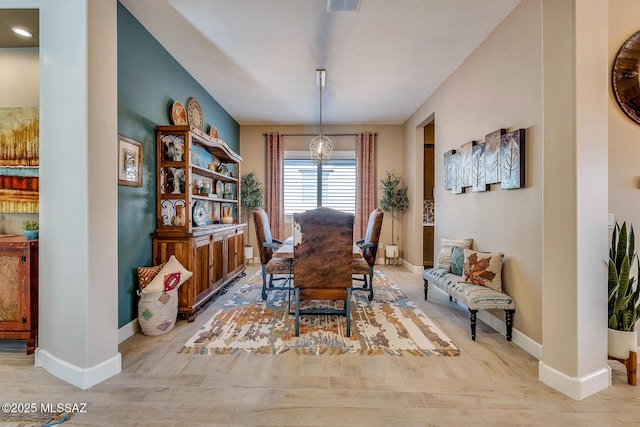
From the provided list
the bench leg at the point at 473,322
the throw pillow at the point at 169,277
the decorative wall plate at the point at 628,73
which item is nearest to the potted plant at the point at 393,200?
the bench leg at the point at 473,322

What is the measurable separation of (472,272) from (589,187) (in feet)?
4.17

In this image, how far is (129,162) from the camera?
106 inches

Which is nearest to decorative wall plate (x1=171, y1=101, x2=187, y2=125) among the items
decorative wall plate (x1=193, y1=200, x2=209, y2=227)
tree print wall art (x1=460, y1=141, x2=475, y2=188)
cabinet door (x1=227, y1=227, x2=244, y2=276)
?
decorative wall plate (x1=193, y1=200, x2=209, y2=227)

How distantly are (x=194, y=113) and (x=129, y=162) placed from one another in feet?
5.37

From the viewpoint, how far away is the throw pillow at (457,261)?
10.1 ft

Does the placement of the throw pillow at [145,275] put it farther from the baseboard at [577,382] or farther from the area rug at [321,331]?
the baseboard at [577,382]

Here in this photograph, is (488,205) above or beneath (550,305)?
above

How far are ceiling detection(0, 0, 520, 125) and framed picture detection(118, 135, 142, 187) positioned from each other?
A: 1.09 m

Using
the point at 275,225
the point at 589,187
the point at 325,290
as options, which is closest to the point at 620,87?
the point at 589,187

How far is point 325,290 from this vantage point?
104 inches

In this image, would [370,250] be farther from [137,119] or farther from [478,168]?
[137,119]

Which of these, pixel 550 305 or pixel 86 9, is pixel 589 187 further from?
pixel 86 9

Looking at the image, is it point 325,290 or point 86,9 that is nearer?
point 86,9

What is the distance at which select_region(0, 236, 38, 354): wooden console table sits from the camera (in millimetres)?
2178
